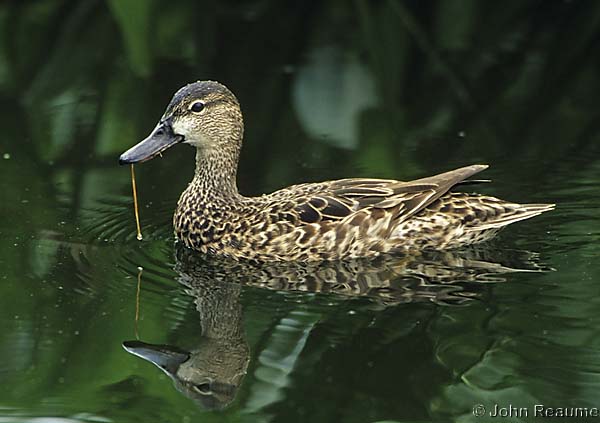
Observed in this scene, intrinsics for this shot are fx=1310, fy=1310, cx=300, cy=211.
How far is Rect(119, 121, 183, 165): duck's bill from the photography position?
8.42 meters

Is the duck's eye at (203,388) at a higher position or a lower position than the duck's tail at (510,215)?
lower

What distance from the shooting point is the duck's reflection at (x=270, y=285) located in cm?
677

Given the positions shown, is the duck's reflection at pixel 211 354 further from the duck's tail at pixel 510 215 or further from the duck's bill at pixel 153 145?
the duck's tail at pixel 510 215

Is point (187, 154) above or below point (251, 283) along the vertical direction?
above

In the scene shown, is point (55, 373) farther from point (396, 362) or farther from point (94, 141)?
point (94, 141)

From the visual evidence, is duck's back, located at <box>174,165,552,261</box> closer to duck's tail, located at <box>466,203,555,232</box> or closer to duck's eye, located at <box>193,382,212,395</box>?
duck's tail, located at <box>466,203,555,232</box>

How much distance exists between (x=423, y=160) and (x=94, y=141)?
8.54 feet

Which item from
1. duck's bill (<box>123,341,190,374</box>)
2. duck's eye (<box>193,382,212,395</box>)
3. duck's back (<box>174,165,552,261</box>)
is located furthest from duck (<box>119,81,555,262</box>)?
duck's eye (<box>193,382,212,395</box>)

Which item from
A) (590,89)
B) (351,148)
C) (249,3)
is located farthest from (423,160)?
(249,3)

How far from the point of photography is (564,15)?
45.3 feet

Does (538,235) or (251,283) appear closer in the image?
(251,283)

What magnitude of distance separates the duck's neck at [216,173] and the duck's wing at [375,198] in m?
0.57

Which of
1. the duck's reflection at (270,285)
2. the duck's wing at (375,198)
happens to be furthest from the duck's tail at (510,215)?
the duck's wing at (375,198)

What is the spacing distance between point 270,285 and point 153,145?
1351 millimetres
